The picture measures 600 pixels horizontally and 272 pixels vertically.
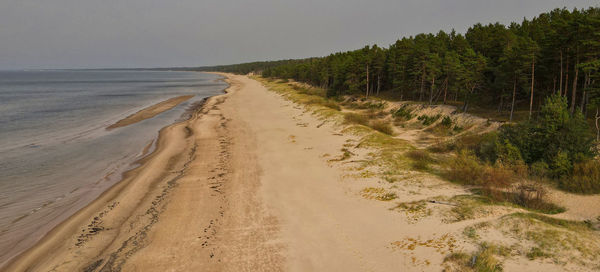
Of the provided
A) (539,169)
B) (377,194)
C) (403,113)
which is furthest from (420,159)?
(403,113)

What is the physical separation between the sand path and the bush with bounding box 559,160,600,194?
19.9 ft

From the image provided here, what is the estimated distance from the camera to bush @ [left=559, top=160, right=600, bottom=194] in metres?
10.3

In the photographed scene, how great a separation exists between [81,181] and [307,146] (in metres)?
14.4

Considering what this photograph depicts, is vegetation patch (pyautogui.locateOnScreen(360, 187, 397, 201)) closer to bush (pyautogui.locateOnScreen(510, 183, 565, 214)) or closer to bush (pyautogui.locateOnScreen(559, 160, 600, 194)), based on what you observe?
bush (pyautogui.locateOnScreen(510, 183, 565, 214))

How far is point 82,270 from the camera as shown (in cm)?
838

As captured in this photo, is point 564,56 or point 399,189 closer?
point 399,189

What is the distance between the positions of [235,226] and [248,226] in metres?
0.48

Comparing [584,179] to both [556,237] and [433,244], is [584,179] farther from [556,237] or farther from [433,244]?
[433,244]

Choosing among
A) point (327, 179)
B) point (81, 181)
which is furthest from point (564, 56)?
point (81, 181)

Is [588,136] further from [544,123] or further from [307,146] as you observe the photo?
[307,146]

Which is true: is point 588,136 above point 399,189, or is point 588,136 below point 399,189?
above

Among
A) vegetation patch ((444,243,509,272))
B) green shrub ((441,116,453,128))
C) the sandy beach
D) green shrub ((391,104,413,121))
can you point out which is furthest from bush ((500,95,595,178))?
green shrub ((391,104,413,121))

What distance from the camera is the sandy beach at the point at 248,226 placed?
8125 millimetres

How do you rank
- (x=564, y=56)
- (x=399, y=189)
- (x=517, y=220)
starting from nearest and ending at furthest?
(x=517, y=220) → (x=399, y=189) → (x=564, y=56)
